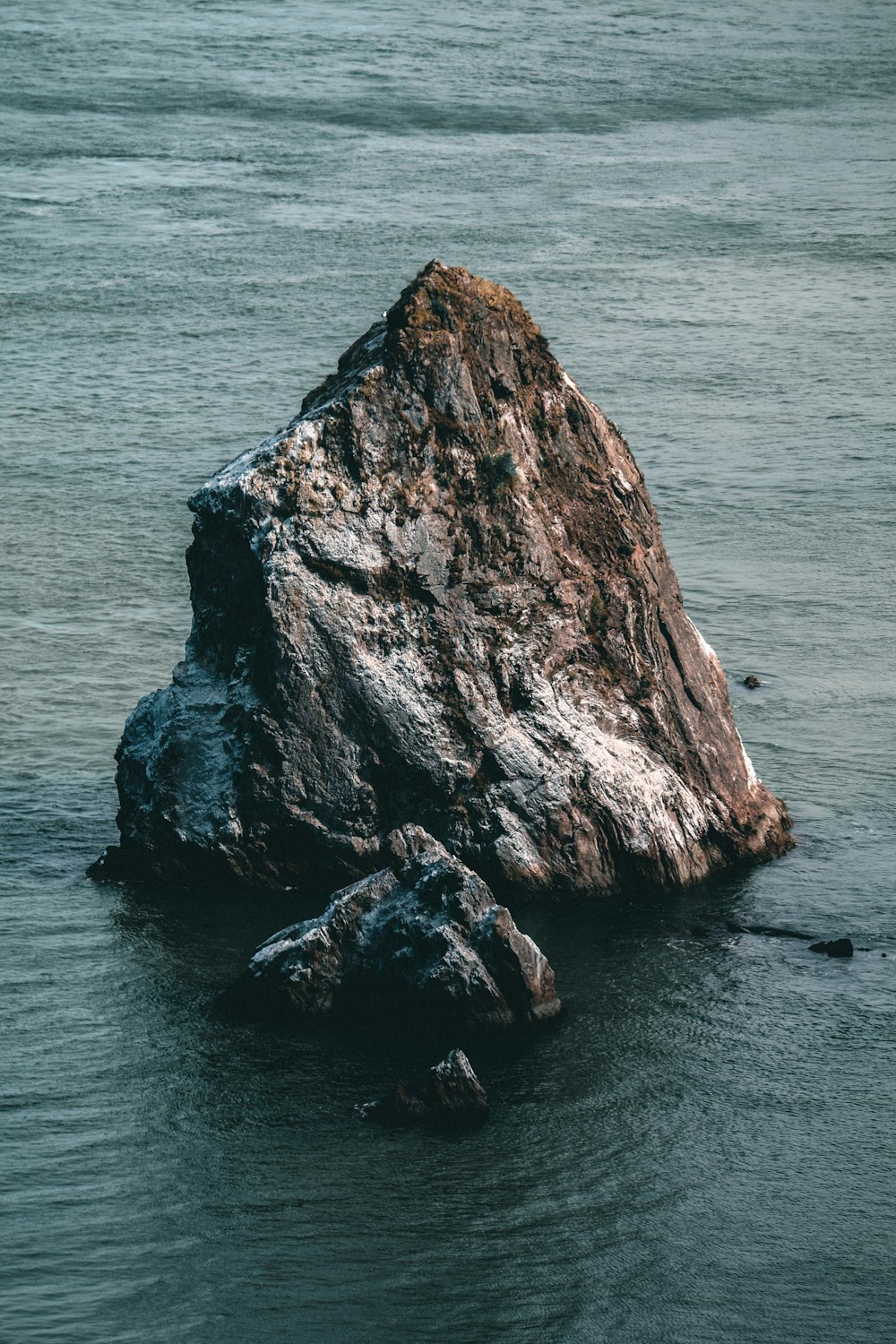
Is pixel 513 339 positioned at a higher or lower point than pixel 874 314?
higher

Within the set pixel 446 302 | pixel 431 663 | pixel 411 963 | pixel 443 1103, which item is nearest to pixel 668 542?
pixel 446 302

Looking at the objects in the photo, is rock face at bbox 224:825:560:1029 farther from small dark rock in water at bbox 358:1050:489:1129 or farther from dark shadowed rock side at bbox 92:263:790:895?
dark shadowed rock side at bbox 92:263:790:895

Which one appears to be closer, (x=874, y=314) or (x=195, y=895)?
(x=195, y=895)

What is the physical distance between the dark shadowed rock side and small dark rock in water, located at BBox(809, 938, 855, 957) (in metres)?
3.35

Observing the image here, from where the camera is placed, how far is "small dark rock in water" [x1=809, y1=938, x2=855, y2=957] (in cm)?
3006

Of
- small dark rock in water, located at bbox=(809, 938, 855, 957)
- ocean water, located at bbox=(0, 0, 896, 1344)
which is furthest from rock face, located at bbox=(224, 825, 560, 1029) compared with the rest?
small dark rock in water, located at bbox=(809, 938, 855, 957)

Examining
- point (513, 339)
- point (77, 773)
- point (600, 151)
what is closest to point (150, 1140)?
point (77, 773)

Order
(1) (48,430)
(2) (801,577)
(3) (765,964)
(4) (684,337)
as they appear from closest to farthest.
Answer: (3) (765,964) < (2) (801,577) < (1) (48,430) < (4) (684,337)

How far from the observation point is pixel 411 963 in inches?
1091

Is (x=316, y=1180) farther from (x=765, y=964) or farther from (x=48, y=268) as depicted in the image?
(x=48, y=268)

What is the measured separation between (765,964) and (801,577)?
2237 cm

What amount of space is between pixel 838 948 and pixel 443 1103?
7859 mm

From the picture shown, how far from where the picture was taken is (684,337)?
6975 cm

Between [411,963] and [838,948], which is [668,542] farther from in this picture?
[411,963]
